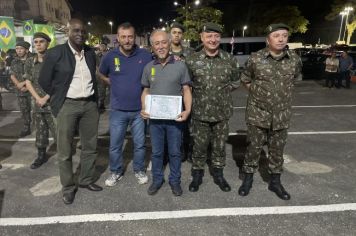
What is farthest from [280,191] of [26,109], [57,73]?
[26,109]

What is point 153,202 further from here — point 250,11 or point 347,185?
point 250,11

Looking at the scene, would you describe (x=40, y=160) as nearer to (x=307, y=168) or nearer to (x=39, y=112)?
(x=39, y=112)

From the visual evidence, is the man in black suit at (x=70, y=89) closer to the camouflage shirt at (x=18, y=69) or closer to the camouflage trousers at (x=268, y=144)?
the camouflage trousers at (x=268, y=144)

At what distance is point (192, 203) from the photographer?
13.8 feet

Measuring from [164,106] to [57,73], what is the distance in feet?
4.51

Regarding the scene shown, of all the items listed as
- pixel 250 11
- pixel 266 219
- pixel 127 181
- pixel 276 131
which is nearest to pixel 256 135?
pixel 276 131

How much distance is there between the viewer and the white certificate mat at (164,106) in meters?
4.09

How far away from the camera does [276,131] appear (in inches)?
167

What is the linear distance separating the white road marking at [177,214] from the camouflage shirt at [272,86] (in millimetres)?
1007

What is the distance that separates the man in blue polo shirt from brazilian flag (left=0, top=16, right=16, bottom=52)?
1050 cm

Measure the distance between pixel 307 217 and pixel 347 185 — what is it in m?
1.26

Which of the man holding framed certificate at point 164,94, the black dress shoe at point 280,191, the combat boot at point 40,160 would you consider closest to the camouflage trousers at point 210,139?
the man holding framed certificate at point 164,94

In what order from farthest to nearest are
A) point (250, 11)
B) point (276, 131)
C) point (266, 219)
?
1. point (250, 11)
2. point (276, 131)
3. point (266, 219)

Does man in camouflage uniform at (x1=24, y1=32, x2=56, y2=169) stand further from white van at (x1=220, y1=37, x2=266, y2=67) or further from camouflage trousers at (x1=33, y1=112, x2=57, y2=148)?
white van at (x1=220, y1=37, x2=266, y2=67)
